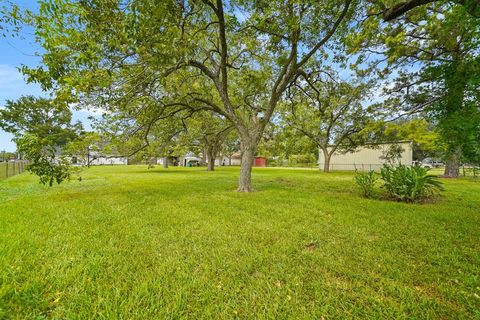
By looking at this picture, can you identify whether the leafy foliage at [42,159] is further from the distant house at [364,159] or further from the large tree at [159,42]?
the distant house at [364,159]

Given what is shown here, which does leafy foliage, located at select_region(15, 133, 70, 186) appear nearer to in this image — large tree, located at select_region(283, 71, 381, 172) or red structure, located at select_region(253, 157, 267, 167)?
large tree, located at select_region(283, 71, 381, 172)

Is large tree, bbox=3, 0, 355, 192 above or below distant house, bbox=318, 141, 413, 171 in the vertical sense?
above

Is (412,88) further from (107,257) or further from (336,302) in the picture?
(107,257)

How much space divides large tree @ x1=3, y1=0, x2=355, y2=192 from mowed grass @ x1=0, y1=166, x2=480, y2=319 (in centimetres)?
265

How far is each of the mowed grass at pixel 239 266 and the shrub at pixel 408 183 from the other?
5.25 feet

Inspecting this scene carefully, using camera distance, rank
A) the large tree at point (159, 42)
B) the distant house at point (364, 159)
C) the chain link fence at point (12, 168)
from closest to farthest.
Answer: the large tree at point (159, 42)
the chain link fence at point (12, 168)
the distant house at point (364, 159)

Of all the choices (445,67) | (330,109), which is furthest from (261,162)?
(445,67)

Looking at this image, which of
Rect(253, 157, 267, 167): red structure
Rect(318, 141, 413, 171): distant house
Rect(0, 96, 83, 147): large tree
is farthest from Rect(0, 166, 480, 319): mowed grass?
Rect(253, 157, 267, 167): red structure

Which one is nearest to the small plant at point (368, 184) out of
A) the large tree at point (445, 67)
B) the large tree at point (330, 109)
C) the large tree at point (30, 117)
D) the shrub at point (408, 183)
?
the shrub at point (408, 183)

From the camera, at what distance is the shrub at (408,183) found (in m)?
6.20

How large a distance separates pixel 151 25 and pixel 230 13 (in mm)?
3511

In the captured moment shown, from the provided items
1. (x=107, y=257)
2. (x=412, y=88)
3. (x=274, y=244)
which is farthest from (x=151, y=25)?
(x=412, y=88)

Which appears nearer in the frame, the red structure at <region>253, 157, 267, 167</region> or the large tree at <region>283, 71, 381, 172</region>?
the large tree at <region>283, 71, 381, 172</region>

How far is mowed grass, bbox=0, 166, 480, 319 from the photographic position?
182 centimetres
